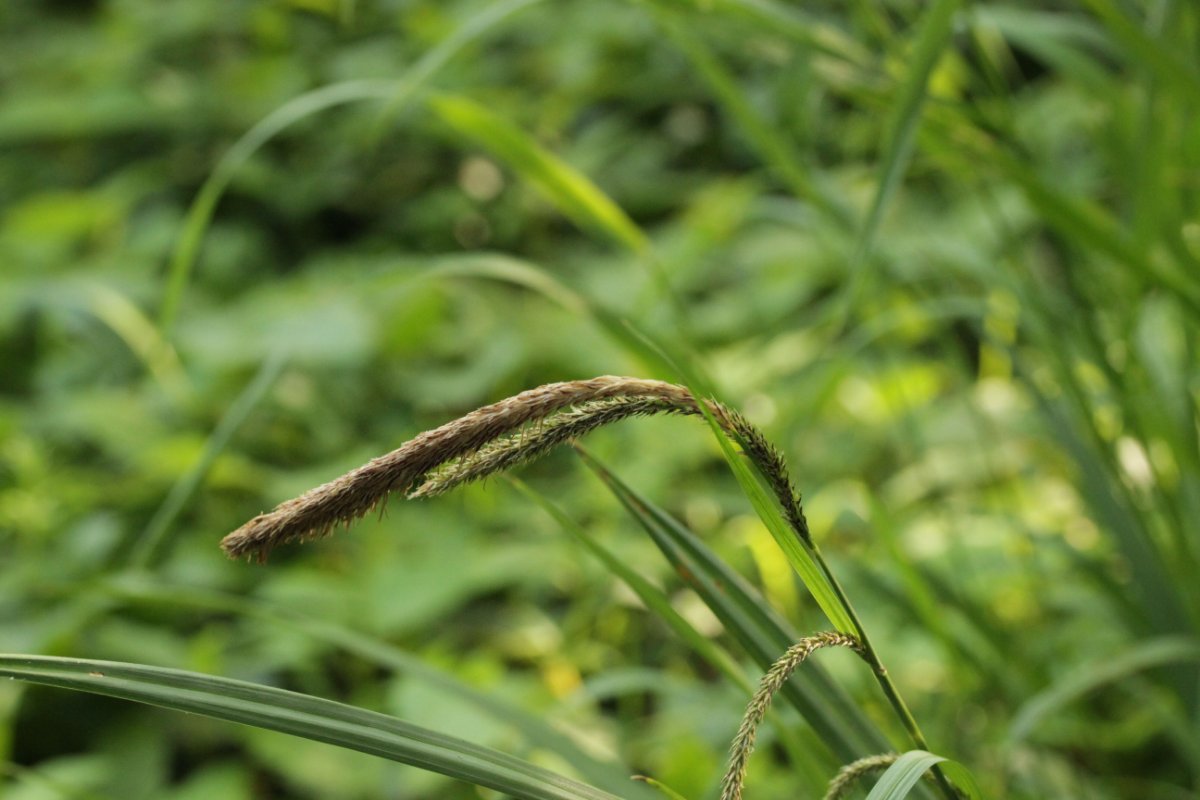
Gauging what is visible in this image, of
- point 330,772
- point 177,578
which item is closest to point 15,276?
point 177,578

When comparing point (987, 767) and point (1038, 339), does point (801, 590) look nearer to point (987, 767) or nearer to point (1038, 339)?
point (987, 767)

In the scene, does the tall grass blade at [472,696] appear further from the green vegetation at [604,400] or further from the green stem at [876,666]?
the green stem at [876,666]

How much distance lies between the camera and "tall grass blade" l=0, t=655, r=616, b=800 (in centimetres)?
24

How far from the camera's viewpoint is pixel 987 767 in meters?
0.73

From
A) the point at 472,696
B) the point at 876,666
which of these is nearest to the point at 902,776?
the point at 876,666

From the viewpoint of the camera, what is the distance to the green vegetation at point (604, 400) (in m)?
0.47

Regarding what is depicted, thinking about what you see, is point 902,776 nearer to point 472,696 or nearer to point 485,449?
point 485,449

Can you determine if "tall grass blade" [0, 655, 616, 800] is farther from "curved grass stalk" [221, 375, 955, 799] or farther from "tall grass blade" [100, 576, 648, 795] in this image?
"tall grass blade" [100, 576, 648, 795]

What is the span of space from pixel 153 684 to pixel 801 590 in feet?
2.61


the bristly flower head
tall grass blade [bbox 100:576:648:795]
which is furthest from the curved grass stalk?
tall grass blade [bbox 100:576:648:795]

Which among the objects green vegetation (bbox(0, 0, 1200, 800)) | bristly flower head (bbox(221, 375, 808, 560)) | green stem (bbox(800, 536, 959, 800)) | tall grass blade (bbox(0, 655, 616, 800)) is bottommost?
green stem (bbox(800, 536, 959, 800))

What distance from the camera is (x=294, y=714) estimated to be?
0.26m

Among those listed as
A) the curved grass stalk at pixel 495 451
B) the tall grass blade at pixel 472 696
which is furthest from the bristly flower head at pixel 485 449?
the tall grass blade at pixel 472 696

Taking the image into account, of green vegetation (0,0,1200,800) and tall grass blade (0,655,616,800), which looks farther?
green vegetation (0,0,1200,800)
